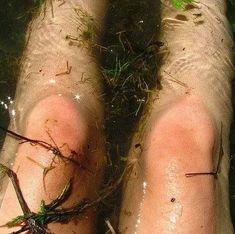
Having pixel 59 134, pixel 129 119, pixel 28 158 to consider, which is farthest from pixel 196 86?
pixel 28 158

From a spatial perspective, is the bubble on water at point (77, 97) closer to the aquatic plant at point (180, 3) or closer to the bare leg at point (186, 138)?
the bare leg at point (186, 138)

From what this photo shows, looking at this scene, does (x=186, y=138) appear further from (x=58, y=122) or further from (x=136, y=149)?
(x=58, y=122)

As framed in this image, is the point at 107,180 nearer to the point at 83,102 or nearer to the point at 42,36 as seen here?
the point at 83,102

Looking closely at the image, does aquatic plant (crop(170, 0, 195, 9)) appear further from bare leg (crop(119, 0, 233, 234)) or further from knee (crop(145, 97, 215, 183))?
knee (crop(145, 97, 215, 183))

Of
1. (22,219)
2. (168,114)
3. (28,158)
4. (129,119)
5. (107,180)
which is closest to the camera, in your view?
(22,219)

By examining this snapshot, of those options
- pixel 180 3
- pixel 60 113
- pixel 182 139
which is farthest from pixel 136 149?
pixel 180 3

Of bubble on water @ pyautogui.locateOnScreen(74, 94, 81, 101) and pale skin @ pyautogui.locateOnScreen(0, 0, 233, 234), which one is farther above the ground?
bubble on water @ pyautogui.locateOnScreen(74, 94, 81, 101)

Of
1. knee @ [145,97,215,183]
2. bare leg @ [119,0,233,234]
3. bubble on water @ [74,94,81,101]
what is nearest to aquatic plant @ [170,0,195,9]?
bare leg @ [119,0,233,234]

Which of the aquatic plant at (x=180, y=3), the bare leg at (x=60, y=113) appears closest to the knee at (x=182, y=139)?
the bare leg at (x=60, y=113)
